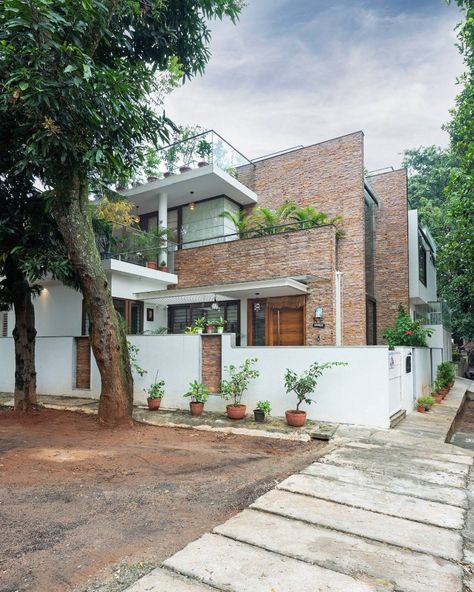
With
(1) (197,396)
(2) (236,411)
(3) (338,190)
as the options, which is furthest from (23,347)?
(3) (338,190)

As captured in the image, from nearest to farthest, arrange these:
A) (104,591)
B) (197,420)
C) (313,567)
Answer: (104,591) → (313,567) → (197,420)

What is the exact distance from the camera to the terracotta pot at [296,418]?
25.8ft

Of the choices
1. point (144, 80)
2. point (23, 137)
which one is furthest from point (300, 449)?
point (23, 137)

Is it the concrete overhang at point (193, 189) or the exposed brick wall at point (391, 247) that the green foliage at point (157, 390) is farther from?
the exposed brick wall at point (391, 247)

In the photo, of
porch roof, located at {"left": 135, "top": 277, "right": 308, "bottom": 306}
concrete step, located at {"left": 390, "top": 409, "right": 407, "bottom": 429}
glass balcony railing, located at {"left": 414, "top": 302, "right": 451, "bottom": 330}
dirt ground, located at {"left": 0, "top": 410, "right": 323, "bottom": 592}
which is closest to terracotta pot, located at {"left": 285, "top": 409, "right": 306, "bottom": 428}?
dirt ground, located at {"left": 0, "top": 410, "right": 323, "bottom": 592}

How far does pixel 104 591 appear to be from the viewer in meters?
2.64

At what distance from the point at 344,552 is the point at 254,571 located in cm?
81

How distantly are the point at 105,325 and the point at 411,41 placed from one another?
10.1 meters

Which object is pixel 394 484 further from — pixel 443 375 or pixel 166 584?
pixel 443 375

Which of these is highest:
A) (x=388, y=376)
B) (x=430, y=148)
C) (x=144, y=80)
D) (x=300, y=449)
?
(x=430, y=148)

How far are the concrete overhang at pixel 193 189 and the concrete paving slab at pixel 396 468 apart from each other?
9536 millimetres

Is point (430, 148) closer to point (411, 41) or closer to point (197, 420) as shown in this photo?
point (411, 41)

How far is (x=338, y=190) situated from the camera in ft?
42.6

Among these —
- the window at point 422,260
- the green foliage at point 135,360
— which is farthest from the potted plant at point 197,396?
the window at point 422,260
